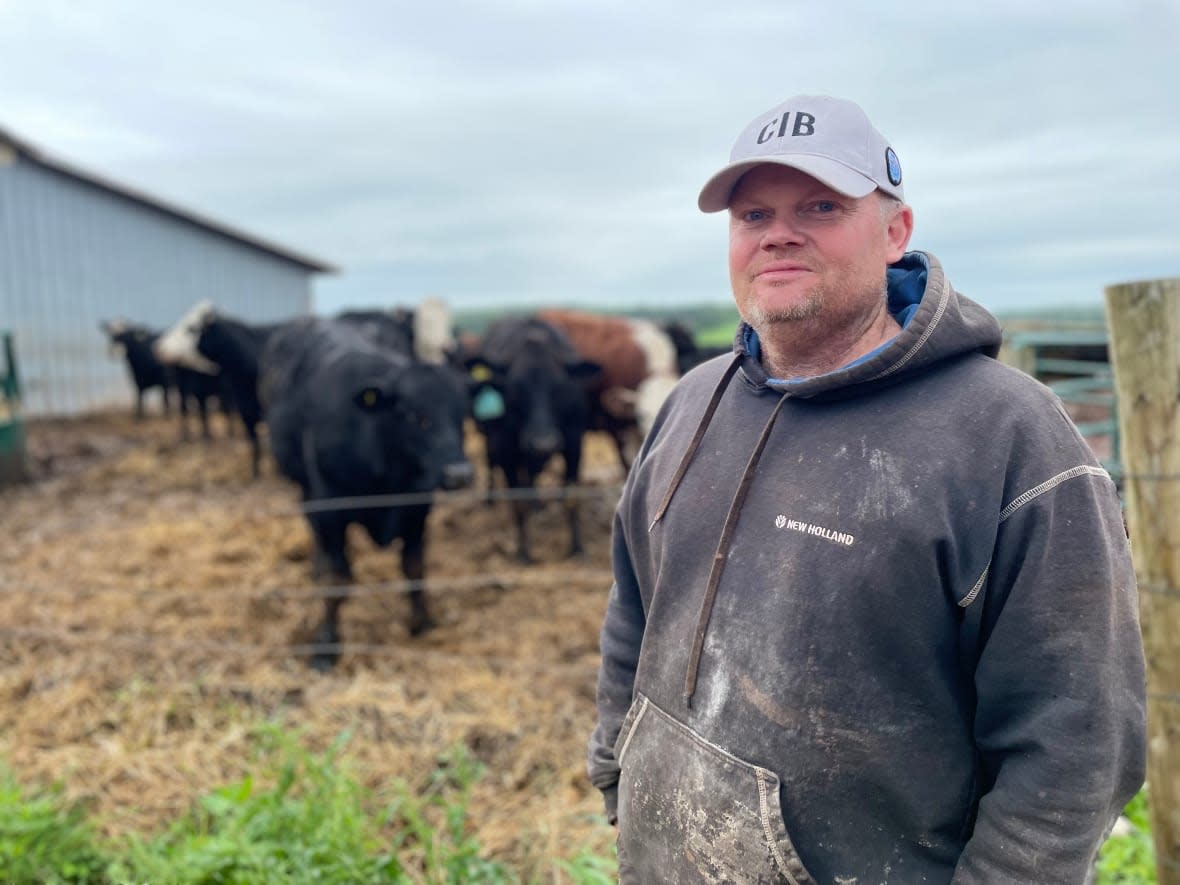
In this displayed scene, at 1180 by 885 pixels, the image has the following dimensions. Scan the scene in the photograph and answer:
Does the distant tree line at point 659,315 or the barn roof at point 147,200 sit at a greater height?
the barn roof at point 147,200

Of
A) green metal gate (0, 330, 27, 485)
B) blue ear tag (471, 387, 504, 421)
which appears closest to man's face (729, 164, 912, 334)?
blue ear tag (471, 387, 504, 421)

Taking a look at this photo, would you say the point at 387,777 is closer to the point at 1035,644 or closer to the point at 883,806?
the point at 883,806

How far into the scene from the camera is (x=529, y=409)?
8.05m

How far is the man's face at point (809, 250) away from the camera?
1709 mm

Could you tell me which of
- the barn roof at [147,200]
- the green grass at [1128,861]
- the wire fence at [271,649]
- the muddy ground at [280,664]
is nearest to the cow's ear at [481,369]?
the muddy ground at [280,664]

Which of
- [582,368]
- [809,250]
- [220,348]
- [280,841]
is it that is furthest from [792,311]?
[220,348]

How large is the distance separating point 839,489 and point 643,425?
7.60 meters

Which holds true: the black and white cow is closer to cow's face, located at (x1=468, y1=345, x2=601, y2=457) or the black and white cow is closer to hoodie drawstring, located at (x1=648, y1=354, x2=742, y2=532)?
cow's face, located at (x1=468, y1=345, x2=601, y2=457)

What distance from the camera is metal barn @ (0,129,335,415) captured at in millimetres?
18219

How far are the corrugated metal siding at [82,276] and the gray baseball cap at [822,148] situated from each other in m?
19.5

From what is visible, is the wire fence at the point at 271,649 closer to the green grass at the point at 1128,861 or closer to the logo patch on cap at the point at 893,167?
the green grass at the point at 1128,861

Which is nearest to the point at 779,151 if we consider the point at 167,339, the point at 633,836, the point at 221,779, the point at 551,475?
the point at 633,836

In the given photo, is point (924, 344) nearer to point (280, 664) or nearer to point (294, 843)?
point (294, 843)

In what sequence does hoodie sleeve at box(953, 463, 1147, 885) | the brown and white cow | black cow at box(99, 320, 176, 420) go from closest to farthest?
1. hoodie sleeve at box(953, 463, 1147, 885)
2. the brown and white cow
3. black cow at box(99, 320, 176, 420)
